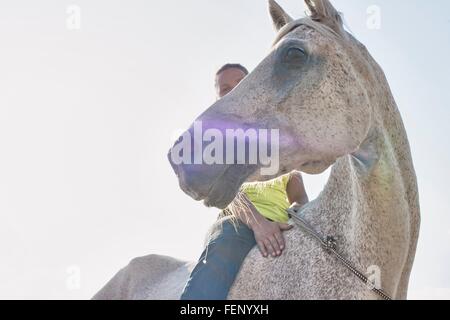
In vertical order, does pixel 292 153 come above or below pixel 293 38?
below

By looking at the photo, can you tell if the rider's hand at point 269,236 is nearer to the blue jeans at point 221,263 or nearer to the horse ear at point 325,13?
the blue jeans at point 221,263

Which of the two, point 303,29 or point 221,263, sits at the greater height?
point 303,29

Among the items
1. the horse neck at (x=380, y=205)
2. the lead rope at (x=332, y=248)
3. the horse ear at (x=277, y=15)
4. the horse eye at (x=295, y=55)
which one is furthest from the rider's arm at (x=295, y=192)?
the horse eye at (x=295, y=55)

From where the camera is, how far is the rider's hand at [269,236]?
3.96 m

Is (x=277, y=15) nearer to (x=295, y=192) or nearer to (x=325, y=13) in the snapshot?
(x=325, y=13)

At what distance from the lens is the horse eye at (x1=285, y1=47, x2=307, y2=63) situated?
11.2 ft

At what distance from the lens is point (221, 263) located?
13.4ft

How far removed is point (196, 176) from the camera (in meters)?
3.04

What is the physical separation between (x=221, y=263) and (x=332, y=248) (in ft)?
3.05

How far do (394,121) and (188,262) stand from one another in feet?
14.4

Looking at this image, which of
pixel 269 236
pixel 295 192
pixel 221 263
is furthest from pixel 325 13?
pixel 221 263
